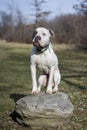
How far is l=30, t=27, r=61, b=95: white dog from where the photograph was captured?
593cm

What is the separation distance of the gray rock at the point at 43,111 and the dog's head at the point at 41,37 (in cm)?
85

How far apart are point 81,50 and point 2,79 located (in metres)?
17.2

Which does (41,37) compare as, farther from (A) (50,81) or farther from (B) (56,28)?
(B) (56,28)

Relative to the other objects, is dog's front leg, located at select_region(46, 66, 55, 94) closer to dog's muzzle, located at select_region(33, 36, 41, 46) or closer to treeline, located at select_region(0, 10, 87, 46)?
dog's muzzle, located at select_region(33, 36, 41, 46)

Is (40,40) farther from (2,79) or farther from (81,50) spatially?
(81,50)

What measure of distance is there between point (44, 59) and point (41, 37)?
1.29 ft

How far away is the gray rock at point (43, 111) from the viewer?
5.98 m

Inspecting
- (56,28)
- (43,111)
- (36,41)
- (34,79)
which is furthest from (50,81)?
(56,28)

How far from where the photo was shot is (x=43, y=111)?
19.6 ft

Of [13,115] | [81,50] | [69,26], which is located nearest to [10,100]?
[13,115]

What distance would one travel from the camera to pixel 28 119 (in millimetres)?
6082

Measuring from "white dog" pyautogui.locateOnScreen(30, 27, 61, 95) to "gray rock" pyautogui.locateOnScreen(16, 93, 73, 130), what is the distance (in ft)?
0.66

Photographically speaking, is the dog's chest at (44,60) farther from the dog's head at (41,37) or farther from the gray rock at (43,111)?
the gray rock at (43,111)

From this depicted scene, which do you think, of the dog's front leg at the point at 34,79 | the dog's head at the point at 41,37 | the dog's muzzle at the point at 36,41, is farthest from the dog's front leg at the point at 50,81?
the dog's muzzle at the point at 36,41
